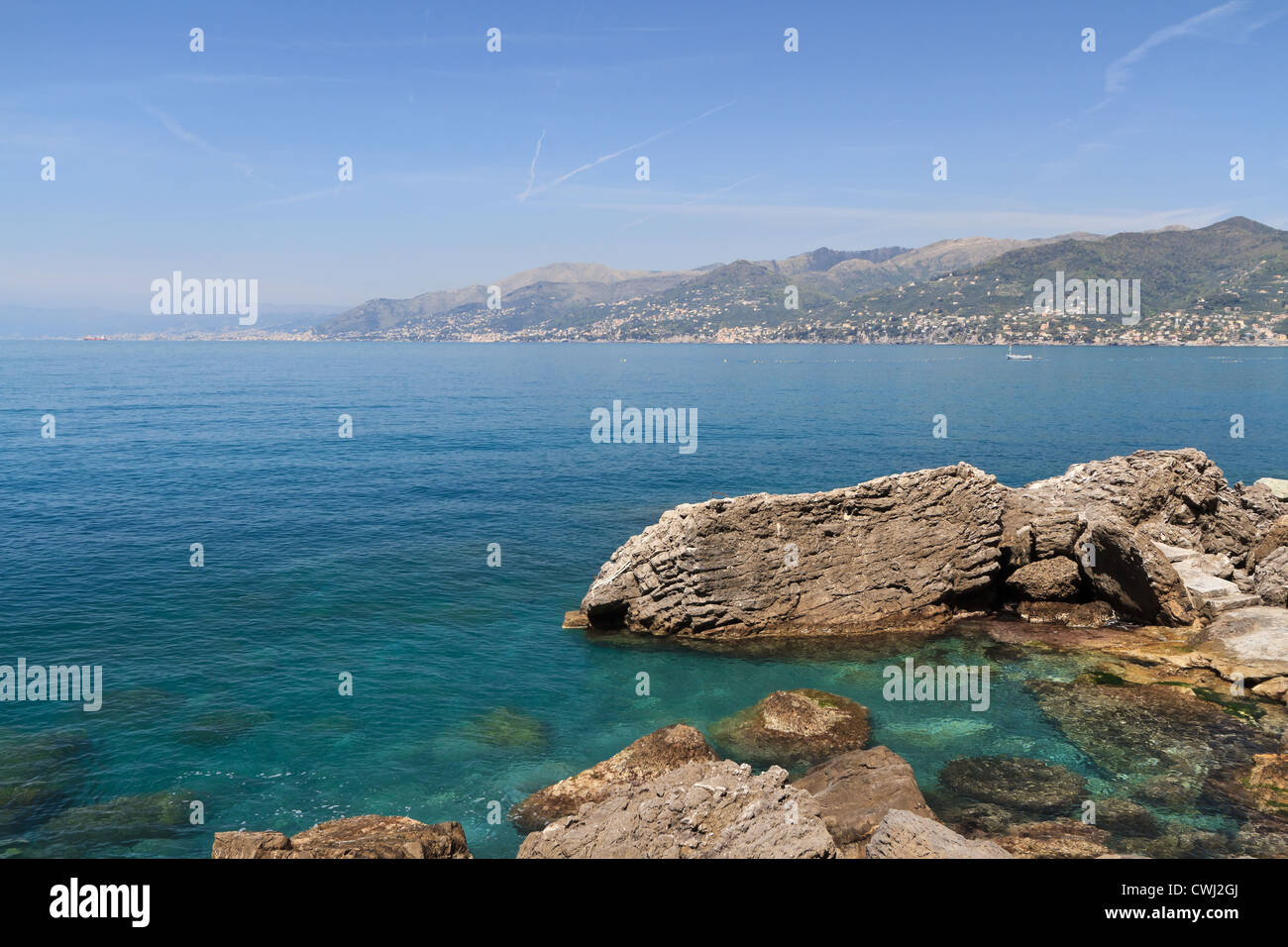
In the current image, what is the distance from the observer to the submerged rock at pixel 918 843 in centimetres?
1441

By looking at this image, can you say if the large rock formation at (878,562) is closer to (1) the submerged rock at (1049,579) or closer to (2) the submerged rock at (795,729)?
(1) the submerged rock at (1049,579)

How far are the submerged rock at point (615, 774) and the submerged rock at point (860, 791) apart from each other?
137 inches

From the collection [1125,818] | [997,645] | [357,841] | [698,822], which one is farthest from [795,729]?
[357,841]

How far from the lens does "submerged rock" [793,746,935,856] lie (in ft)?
61.9

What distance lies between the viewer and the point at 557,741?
27078mm

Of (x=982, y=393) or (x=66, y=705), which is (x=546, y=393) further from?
(x=66, y=705)

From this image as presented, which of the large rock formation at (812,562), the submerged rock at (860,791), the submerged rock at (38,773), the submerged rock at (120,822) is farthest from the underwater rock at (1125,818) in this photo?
the submerged rock at (38,773)

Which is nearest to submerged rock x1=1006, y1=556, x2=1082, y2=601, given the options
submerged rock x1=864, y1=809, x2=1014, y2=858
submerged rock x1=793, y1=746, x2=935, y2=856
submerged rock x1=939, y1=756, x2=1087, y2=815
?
submerged rock x1=939, y1=756, x2=1087, y2=815

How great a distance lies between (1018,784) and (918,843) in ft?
34.9

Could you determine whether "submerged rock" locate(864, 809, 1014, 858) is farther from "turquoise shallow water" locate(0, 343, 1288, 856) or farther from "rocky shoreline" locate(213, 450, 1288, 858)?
"turquoise shallow water" locate(0, 343, 1288, 856)

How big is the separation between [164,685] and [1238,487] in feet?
183

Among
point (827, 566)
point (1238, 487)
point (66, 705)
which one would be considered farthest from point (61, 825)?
point (1238, 487)

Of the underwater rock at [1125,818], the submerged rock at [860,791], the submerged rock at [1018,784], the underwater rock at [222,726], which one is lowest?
the submerged rock at [1018,784]

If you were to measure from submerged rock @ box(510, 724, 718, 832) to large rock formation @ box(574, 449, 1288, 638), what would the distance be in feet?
38.5
